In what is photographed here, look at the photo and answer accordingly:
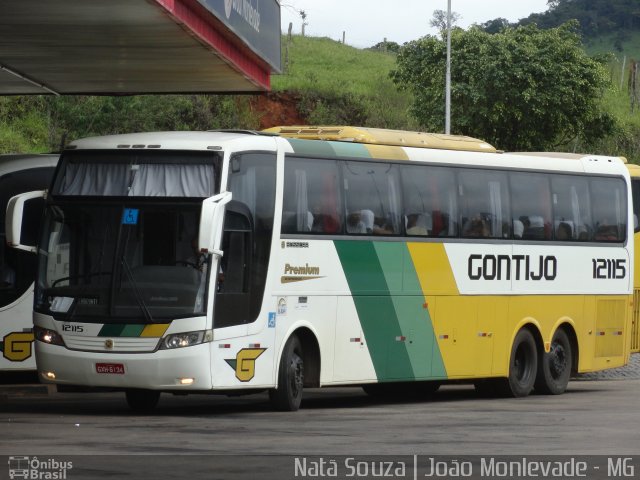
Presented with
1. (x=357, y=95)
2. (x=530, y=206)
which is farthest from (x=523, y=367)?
(x=357, y=95)

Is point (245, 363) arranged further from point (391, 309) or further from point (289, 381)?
point (391, 309)

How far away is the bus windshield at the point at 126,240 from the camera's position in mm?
16172

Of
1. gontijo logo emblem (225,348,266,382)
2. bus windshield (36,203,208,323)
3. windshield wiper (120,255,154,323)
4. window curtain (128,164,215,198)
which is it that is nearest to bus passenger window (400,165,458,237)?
gontijo logo emblem (225,348,266,382)

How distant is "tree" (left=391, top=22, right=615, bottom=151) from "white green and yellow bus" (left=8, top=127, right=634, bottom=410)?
3015 centimetres

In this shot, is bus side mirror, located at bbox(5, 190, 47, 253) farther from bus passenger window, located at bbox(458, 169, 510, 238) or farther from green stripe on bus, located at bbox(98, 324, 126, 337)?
bus passenger window, located at bbox(458, 169, 510, 238)

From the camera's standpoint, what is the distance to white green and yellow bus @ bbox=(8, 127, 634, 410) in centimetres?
1622

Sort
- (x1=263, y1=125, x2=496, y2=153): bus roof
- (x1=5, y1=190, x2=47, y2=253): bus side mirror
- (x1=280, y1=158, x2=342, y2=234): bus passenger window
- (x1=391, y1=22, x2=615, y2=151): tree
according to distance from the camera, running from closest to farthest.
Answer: (x1=5, y1=190, x2=47, y2=253): bus side mirror → (x1=280, y1=158, x2=342, y2=234): bus passenger window → (x1=263, y1=125, x2=496, y2=153): bus roof → (x1=391, y1=22, x2=615, y2=151): tree

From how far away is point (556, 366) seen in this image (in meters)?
22.7

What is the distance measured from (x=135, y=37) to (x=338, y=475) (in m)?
9.93

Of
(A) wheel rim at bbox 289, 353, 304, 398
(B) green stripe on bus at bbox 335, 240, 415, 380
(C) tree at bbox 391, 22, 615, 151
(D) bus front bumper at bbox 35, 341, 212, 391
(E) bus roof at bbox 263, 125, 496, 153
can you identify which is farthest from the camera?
(C) tree at bbox 391, 22, 615, 151

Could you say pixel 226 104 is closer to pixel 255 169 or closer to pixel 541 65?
pixel 541 65

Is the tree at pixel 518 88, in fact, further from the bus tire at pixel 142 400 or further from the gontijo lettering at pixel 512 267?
the bus tire at pixel 142 400

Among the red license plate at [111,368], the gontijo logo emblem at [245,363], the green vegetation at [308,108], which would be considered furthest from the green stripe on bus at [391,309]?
the green vegetation at [308,108]

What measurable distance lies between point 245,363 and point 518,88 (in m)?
38.1
